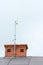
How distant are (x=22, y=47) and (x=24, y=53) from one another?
1.01 feet

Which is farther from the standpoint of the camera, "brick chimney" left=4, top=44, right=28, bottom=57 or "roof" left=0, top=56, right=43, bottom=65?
"brick chimney" left=4, top=44, right=28, bottom=57

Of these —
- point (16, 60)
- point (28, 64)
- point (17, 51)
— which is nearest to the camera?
point (28, 64)

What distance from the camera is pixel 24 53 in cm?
1538

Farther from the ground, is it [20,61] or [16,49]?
[16,49]

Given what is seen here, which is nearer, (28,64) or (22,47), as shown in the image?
(28,64)

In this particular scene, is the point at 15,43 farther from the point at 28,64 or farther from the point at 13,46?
the point at 28,64

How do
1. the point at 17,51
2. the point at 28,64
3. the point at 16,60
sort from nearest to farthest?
the point at 28,64, the point at 16,60, the point at 17,51

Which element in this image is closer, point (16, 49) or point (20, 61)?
point (20, 61)

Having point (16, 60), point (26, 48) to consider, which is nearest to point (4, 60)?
point (16, 60)

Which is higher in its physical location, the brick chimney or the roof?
the brick chimney

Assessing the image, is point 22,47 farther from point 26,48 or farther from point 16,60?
point 16,60

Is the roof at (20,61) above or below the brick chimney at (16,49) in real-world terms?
below

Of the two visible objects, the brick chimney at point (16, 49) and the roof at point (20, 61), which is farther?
the brick chimney at point (16, 49)

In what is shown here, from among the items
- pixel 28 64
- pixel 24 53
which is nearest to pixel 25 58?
pixel 24 53
